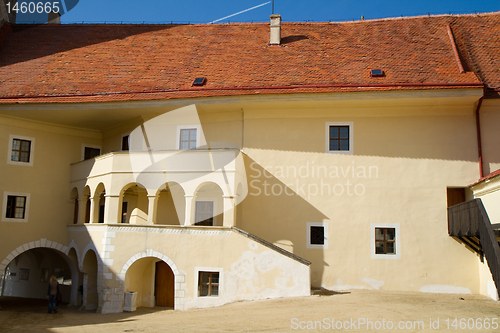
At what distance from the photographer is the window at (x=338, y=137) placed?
19203mm

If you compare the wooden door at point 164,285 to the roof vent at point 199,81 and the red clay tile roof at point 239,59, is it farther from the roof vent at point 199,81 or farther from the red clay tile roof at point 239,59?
the roof vent at point 199,81

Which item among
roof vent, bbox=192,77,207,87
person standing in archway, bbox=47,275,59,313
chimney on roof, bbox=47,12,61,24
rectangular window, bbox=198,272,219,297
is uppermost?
chimney on roof, bbox=47,12,61,24

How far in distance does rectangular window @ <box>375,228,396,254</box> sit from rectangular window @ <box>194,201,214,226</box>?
660cm

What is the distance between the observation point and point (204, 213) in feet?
65.9

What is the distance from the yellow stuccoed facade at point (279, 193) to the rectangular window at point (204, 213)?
0.19 m

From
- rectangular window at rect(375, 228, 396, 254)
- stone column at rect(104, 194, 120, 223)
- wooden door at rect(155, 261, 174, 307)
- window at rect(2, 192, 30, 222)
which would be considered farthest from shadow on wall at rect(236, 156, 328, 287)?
window at rect(2, 192, 30, 222)

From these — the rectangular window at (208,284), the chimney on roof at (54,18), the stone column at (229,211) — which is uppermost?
the chimney on roof at (54,18)

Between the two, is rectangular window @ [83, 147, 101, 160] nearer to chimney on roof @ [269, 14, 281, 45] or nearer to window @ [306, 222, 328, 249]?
chimney on roof @ [269, 14, 281, 45]

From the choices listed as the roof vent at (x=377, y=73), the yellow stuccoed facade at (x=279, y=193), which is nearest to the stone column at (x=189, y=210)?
the yellow stuccoed facade at (x=279, y=193)

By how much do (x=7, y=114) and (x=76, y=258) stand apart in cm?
685

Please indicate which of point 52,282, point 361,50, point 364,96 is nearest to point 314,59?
point 361,50

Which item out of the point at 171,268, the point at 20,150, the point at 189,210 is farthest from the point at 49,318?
the point at 20,150

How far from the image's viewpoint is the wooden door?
63.7 ft

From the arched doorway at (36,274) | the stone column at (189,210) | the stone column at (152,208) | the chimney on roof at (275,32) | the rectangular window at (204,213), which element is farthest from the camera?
the arched doorway at (36,274)
